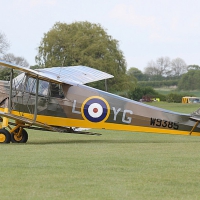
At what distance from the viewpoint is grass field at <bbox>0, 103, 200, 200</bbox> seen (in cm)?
911

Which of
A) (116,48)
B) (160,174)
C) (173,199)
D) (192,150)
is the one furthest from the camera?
(116,48)

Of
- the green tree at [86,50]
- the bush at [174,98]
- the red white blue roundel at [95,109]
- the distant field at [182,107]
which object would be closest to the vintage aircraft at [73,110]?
the red white blue roundel at [95,109]

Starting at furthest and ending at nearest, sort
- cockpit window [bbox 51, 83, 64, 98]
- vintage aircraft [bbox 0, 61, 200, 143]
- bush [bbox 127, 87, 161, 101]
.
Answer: bush [bbox 127, 87, 161, 101]
cockpit window [bbox 51, 83, 64, 98]
vintage aircraft [bbox 0, 61, 200, 143]

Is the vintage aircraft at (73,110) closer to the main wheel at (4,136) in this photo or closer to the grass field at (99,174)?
the main wheel at (4,136)

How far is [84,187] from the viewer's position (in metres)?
9.56

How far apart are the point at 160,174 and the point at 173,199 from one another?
6.78 feet

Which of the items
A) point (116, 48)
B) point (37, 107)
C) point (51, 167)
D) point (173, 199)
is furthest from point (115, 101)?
point (116, 48)

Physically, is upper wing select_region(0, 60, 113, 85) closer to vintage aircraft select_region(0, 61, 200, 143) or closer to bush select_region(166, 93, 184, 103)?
vintage aircraft select_region(0, 61, 200, 143)

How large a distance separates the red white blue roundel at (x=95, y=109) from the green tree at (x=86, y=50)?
58507 mm

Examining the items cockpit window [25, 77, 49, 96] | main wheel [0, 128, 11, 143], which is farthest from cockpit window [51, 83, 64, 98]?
main wheel [0, 128, 11, 143]

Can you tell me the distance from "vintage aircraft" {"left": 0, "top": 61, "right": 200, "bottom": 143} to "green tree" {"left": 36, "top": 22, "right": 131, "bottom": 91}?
58217 millimetres

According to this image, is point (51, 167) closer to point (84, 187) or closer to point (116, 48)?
point (84, 187)

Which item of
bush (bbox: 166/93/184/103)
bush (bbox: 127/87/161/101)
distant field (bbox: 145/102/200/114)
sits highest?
bush (bbox: 127/87/161/101)

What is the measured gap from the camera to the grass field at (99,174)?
29.9 feet
